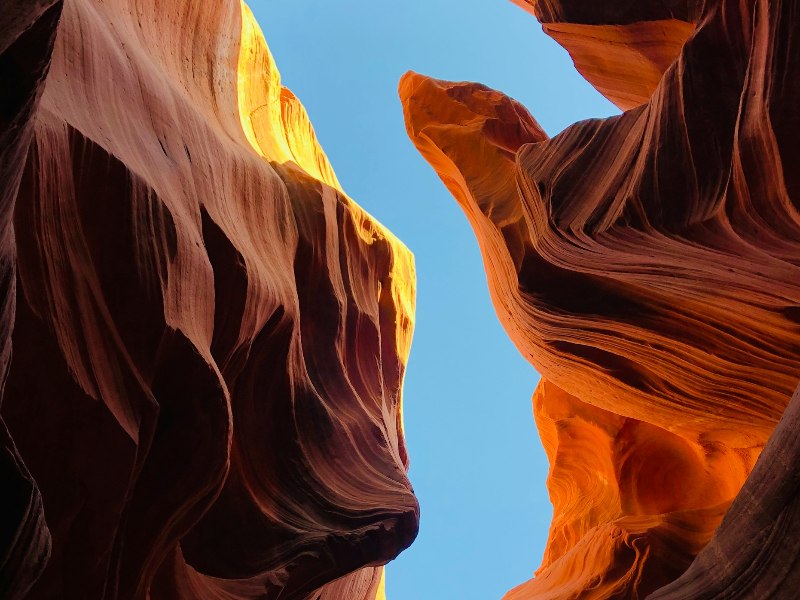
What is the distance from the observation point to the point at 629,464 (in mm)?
8562

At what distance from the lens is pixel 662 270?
16.8 ft

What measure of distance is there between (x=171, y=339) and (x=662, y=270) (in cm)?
335

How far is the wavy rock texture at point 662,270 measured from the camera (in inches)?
175

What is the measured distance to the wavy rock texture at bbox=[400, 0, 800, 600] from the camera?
4.43 meters

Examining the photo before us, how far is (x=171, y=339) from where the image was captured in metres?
3.86

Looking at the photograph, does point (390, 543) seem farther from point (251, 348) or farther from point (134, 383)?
point (134, 383)

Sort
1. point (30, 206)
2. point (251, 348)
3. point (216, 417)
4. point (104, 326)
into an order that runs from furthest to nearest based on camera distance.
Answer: point (251, 348)
point (216, 417)
point (104, 326)
point (30, 206)

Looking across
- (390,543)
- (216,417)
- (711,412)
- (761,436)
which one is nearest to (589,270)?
(711,412)

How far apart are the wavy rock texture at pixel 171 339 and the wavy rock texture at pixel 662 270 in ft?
6.49

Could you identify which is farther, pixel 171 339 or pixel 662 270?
pixel 662 270

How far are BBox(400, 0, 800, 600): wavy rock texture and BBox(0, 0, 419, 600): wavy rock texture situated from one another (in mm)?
1977

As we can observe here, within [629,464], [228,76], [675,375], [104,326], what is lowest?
[629,464]

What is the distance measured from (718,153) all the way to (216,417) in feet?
12.8

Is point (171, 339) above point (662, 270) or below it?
above
